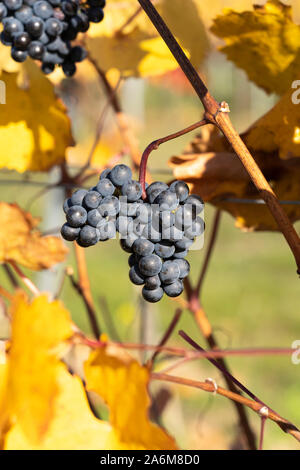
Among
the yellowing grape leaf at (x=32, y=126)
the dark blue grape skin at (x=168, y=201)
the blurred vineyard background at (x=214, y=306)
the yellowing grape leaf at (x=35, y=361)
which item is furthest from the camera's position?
the blurred vineyard background at (x=214, y=306)

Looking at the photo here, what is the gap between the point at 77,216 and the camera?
50cm

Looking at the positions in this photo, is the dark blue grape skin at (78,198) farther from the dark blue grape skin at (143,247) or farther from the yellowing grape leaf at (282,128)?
the yellowing grape leaf at (282,128)

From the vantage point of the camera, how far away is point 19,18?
2.14 feet

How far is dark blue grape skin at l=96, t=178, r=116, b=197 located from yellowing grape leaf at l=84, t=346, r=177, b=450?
0.14 metres

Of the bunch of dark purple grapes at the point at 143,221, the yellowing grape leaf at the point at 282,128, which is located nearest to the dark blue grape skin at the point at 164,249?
the bunch of dark purple grapes at the point at 143,221

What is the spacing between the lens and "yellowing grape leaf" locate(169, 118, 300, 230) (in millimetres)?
658

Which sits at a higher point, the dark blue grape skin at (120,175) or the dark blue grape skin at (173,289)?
the dark blue grape skin at (120,175)

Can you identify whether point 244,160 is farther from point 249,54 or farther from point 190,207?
point 249,54

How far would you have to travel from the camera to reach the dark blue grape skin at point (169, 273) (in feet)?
1.67

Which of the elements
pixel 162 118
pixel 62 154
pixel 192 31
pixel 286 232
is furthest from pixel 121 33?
pixel 162 118

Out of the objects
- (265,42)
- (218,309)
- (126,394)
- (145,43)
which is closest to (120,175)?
(126,394)

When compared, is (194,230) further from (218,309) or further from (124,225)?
(218,309)

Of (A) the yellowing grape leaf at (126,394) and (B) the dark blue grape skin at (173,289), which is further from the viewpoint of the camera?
(B) the dark blue grape skin at (173,289)

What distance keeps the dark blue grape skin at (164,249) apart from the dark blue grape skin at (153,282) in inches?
0.9
